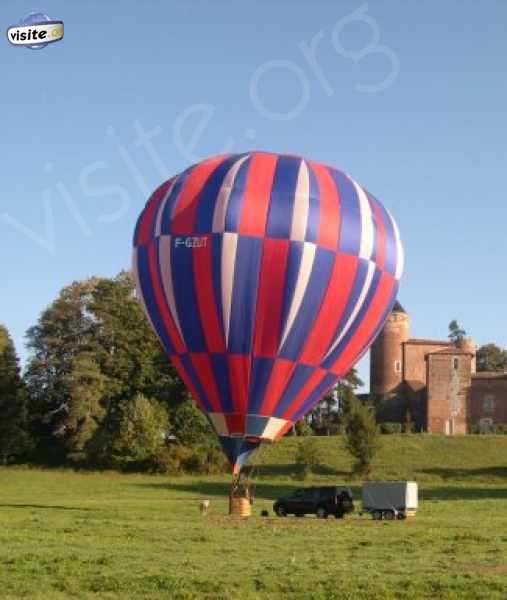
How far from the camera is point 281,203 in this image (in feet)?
101

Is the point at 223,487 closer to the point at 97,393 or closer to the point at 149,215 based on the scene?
the point at 97,393

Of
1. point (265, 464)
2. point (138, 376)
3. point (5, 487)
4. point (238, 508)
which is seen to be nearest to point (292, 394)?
point (238, 508)

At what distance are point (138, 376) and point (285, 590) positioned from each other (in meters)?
59.9

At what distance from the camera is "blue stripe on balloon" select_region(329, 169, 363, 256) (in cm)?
3136

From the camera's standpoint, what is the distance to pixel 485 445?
254 feet

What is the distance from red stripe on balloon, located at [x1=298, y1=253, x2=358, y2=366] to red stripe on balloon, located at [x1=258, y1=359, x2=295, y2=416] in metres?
0.51

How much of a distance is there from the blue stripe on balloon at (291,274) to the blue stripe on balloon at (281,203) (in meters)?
0.47

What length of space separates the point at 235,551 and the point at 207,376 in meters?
9.51

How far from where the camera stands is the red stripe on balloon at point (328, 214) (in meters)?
31.0

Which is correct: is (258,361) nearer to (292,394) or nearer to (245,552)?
(292,394)

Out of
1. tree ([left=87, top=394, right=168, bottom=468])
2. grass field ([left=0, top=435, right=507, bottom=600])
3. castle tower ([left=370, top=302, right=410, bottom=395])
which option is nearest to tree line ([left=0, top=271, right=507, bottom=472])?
tree ([left=87, top=394, right=168, bottom=468])

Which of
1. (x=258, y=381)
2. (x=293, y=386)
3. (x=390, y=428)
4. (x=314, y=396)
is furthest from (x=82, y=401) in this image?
(x=258, y=381)

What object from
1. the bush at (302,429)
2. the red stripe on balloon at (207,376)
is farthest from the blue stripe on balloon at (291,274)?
the bush at (302,429)

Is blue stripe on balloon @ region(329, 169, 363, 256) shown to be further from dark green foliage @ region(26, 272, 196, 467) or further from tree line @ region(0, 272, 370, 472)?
dark green foliage @ region(26, 272, 196, 467)
